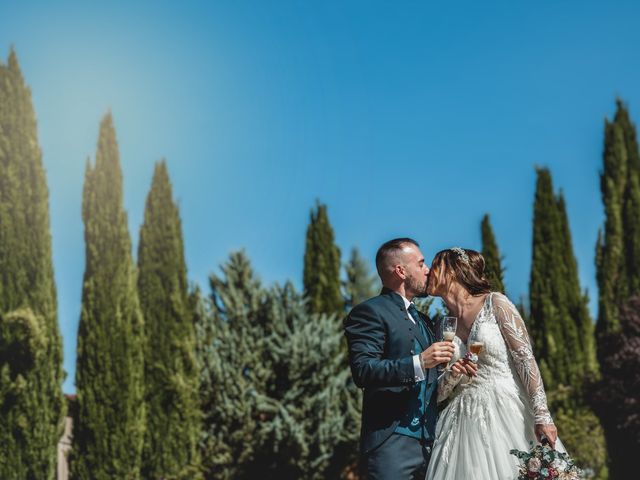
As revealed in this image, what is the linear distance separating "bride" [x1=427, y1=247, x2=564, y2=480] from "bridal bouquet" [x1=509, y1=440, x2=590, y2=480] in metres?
0.12

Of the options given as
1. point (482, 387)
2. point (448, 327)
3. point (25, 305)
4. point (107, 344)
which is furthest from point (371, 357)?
point (107, 344)

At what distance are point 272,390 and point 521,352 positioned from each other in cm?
1392

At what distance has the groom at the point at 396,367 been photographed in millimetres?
4574

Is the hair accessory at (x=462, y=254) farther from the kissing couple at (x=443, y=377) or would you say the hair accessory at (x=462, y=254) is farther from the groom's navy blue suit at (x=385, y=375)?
the groom's navy blue suit at (x=385, y=375)

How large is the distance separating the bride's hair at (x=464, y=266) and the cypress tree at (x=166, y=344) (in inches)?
538

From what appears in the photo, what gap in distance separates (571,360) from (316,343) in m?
7.52

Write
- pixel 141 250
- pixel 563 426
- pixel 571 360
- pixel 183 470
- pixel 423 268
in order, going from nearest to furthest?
pixel 423 268, pixel 183 470, pixel 141 250, pixel 563 426, pixel 571 360

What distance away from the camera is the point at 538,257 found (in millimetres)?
23750

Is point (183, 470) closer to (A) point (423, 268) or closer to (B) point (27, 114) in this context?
(B) point (27, 114)

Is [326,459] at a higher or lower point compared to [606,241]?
lower

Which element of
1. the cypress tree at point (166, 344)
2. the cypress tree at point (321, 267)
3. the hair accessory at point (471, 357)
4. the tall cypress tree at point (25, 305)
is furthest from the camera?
the cypress tree at point (321, 267)

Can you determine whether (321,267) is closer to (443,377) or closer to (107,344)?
(107,344)

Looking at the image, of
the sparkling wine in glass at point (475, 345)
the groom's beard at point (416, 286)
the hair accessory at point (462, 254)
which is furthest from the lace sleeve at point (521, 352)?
the groom's beard at point (416, 286)

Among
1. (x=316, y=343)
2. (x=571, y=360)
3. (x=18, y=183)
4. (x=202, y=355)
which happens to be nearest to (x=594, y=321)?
(x=571, y=360)
